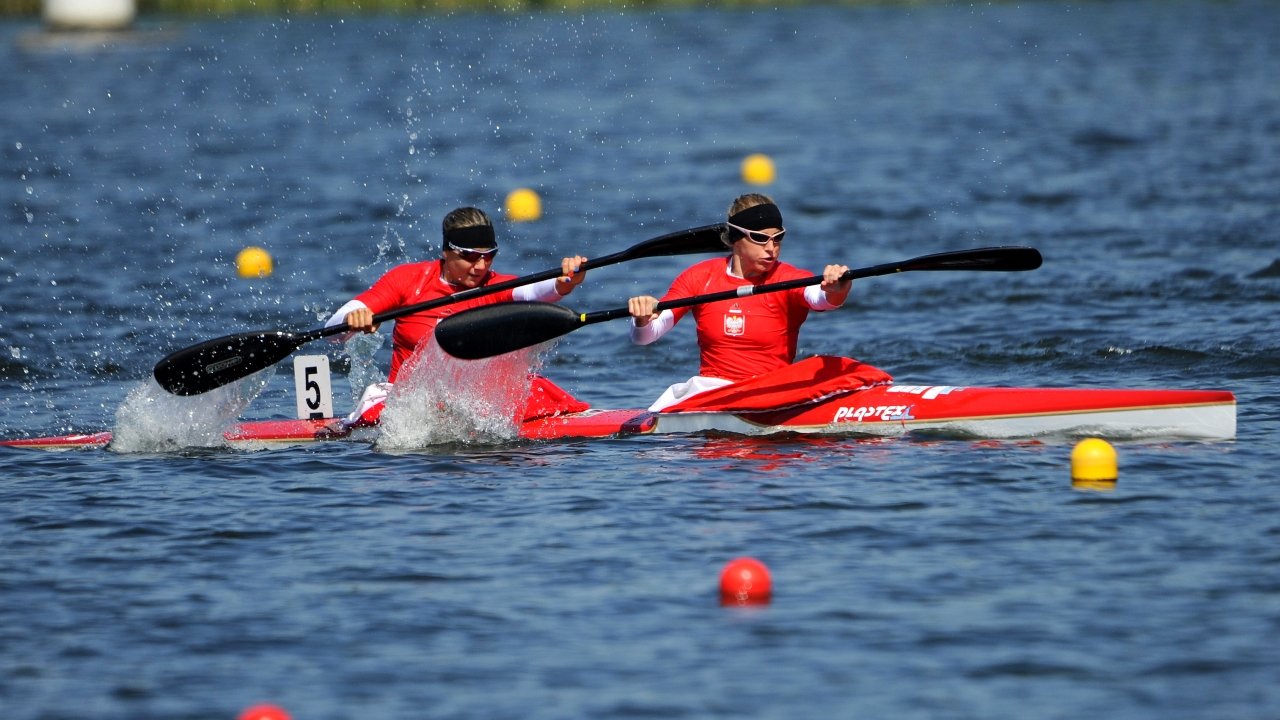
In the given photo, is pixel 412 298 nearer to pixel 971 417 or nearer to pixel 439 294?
pixel 439 294

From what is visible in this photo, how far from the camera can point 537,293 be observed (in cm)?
1154

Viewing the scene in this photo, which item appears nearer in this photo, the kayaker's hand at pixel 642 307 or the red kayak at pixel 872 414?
the red kayak at pixel 872 414

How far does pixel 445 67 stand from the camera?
154ft

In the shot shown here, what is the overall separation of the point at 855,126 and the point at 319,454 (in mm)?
23481

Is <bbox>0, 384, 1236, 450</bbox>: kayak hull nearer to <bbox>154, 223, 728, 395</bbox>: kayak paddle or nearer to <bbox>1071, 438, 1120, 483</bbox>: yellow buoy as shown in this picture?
<bbox>154, 223, 728, 395</bbox>: kayak paddle

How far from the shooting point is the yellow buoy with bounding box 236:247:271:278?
1944 centimetres

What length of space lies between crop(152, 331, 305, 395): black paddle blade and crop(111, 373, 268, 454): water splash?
0.46 feet

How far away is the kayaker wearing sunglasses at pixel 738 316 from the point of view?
1084 cm

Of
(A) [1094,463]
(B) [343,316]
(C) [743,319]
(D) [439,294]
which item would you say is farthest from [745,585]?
(B) [343,316]

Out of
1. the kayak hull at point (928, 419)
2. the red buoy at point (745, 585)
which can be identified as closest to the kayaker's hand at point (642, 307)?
the kayak hull at point (928, 419)

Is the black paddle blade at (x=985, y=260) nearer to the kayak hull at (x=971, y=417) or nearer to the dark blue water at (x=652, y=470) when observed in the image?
the kayak hull at (x=971, y=417)

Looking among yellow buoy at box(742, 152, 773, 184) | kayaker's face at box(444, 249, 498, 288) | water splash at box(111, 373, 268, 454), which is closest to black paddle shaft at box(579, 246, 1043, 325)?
kayaker's face at box(444, 249, 498, 288)

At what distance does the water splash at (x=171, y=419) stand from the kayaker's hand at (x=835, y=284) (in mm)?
4250

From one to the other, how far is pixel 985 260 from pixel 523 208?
44.4 ft
